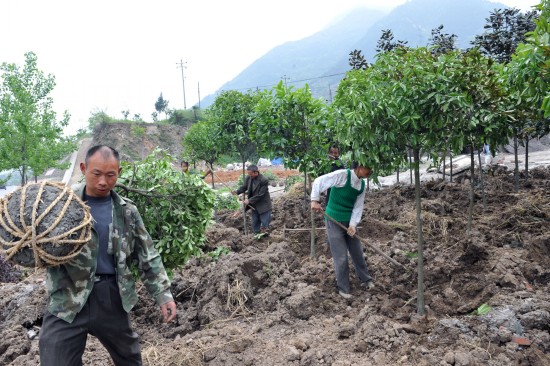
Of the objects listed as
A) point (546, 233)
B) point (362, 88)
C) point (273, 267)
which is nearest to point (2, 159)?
point (273, 267)

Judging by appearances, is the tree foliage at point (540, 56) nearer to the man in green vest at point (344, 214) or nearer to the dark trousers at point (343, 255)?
the man in green vest at point (344, 214)

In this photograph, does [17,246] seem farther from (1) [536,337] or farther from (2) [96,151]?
(1) [536,337]

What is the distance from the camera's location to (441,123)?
4.43 meters

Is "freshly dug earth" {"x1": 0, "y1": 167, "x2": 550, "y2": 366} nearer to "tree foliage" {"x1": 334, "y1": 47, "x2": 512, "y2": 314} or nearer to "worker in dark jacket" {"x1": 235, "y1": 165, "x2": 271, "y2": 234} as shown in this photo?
"tree foliage" {"x1": 334, "y1": 47, "x2": 512, "y2": 314}

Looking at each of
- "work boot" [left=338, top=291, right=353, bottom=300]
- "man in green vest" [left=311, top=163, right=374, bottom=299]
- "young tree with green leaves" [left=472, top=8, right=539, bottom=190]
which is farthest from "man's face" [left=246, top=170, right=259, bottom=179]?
"young tree with green leaves" [left=472, top=8, right=539, bottom=190]

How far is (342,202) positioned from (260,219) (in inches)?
171

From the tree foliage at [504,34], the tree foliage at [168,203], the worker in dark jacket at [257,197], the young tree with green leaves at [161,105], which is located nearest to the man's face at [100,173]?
the tree foliage at [168,203]

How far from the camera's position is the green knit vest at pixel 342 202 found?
5801 millimetres

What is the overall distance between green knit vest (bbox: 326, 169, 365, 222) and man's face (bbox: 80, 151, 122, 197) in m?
3.45

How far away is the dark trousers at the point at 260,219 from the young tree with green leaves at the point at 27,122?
37.9 feet

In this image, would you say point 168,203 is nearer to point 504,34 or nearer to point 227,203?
point 227,203

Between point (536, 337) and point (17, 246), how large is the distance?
4.21 metres

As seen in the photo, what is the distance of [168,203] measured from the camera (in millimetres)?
4160

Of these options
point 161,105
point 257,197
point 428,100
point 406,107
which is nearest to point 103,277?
point 406,107
